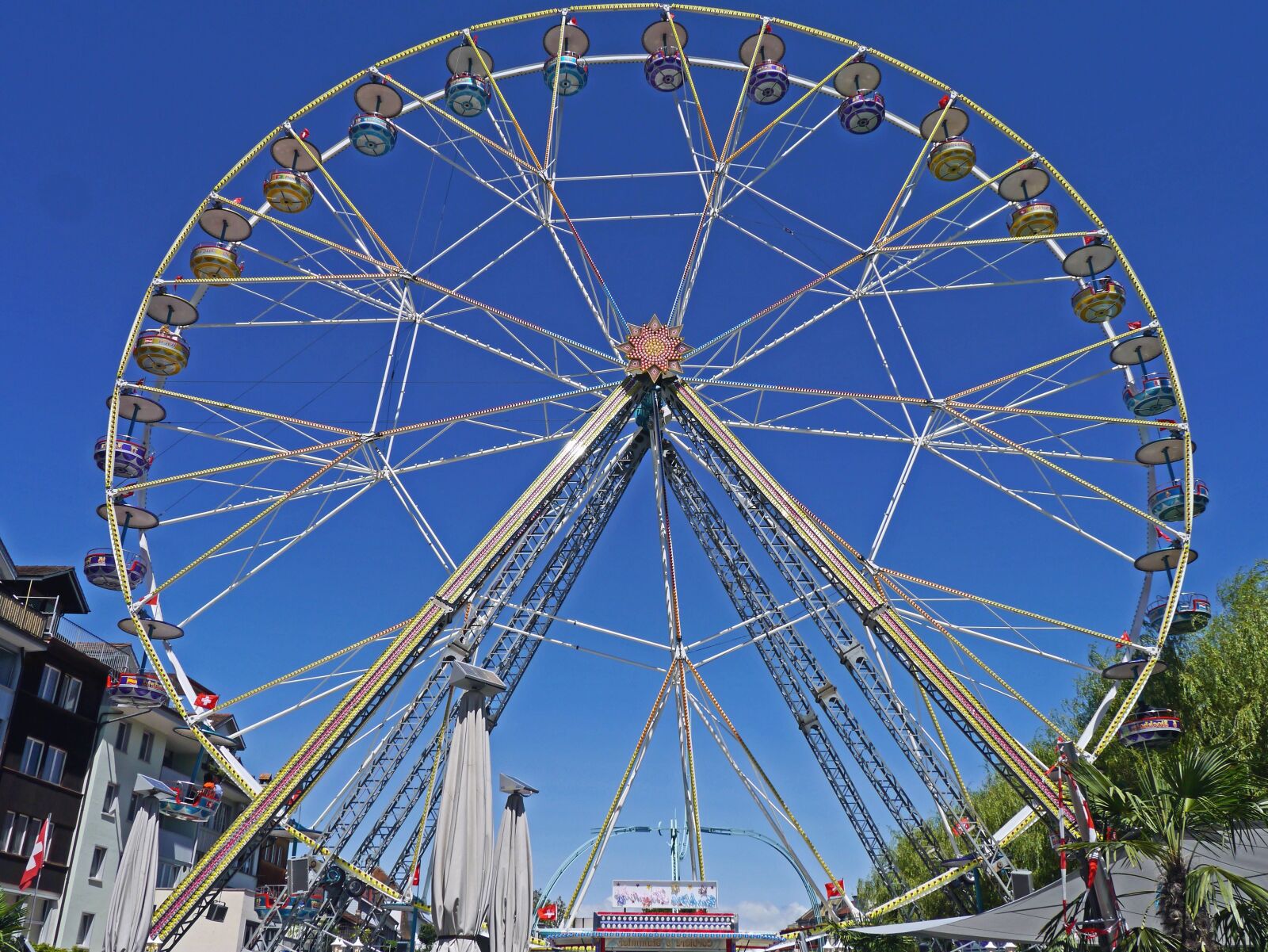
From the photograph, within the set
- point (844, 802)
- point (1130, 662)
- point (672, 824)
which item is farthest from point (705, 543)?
point (672, 824)

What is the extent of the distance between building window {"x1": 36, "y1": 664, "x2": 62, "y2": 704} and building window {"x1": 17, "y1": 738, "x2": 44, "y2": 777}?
1.26 meters

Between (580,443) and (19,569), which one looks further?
(19,569)

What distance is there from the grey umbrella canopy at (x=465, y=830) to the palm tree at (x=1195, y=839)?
291 inches

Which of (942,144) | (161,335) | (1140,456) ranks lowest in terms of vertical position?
(1140,456)

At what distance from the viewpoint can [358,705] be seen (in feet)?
81.1

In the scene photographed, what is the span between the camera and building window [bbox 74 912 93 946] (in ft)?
99.7

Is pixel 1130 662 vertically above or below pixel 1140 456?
below

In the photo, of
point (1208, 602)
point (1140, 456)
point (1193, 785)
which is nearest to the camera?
point (1193, 785)

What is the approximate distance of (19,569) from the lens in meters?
33.1

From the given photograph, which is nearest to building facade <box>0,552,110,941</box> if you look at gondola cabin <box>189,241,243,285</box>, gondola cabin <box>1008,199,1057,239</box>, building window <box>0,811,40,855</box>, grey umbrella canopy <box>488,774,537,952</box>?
building window <box>0,811,40,855</box>

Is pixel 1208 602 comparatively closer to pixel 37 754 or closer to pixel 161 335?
pixel 161 335

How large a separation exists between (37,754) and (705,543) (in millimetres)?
20191

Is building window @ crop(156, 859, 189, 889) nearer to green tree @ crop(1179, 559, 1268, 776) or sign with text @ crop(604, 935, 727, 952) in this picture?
sign with text @ crop(604, 935, 727, 952)

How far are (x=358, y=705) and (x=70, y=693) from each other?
40.7ft
